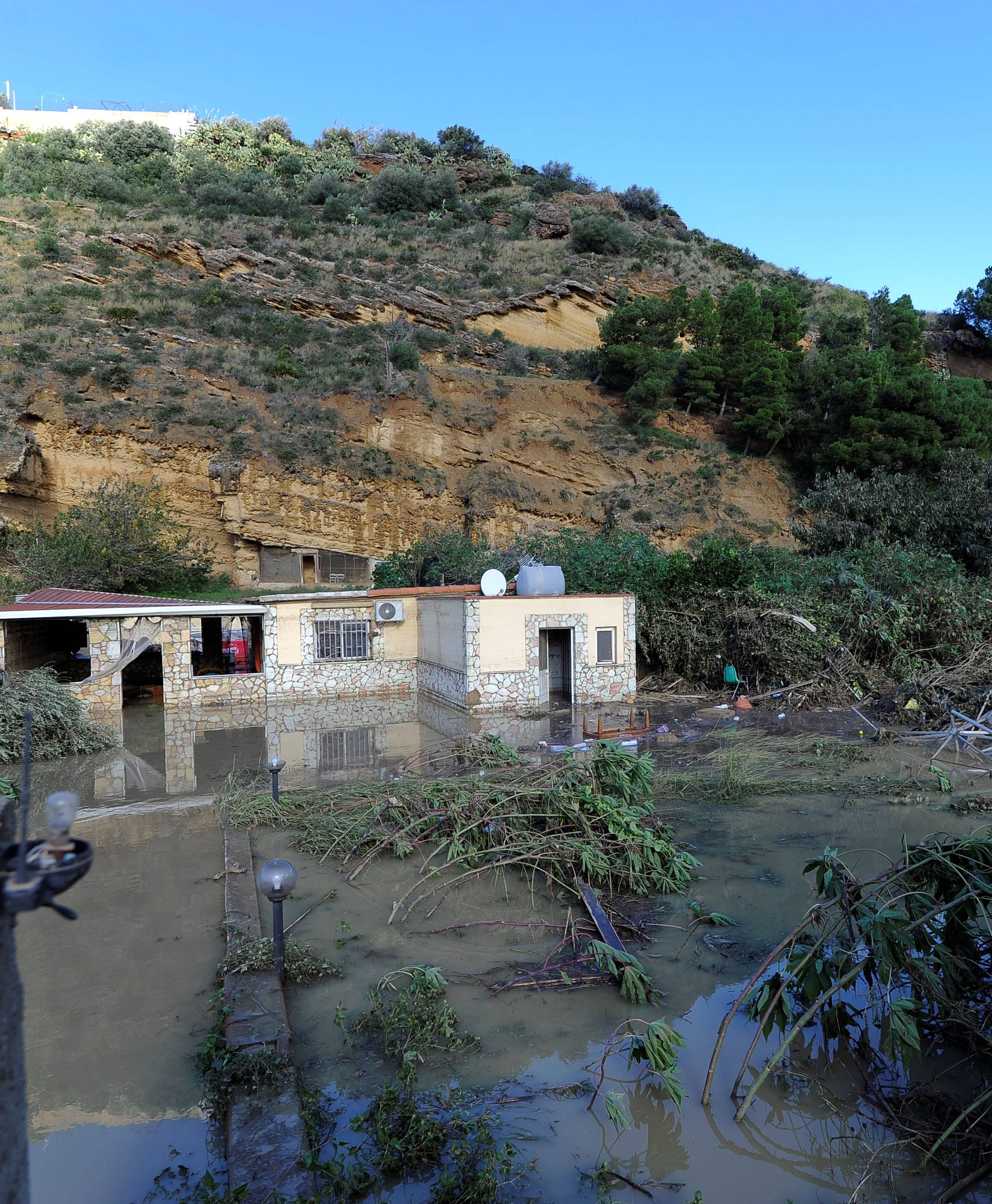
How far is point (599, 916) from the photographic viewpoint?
6.66 metres

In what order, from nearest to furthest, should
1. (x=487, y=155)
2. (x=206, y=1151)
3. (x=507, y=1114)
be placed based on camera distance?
(x=206, y=1151) → (x=507, y=1114) → (x=487, y=155)

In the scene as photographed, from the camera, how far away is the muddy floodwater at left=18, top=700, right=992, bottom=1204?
424 cm

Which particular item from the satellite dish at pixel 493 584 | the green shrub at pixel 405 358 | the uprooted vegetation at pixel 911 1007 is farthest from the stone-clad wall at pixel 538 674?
the green shrub at pixel 405 358

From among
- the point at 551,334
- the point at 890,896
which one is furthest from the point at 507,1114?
the point at 551,334

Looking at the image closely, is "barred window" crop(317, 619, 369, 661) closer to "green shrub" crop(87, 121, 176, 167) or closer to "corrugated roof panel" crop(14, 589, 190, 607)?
"corrugated roof panel" crop(14, 589, 190, 607)

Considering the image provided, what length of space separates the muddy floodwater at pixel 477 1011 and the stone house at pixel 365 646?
303 inches

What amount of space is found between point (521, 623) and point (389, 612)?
13.1ft

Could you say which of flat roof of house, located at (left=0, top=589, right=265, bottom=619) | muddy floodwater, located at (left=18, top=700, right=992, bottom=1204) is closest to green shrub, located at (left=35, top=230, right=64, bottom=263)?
flat roof of house, located at (left=0, top=589, right=265, bottom=619)

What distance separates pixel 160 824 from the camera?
384 inches

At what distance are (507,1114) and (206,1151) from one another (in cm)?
170

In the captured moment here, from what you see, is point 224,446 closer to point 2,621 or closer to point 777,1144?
point 2,621

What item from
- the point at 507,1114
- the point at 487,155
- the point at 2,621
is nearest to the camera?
the point at 507,1114

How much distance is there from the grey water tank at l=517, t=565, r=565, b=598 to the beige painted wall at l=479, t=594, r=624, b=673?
35 cm

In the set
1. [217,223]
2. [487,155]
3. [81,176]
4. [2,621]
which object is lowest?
[2,621]
